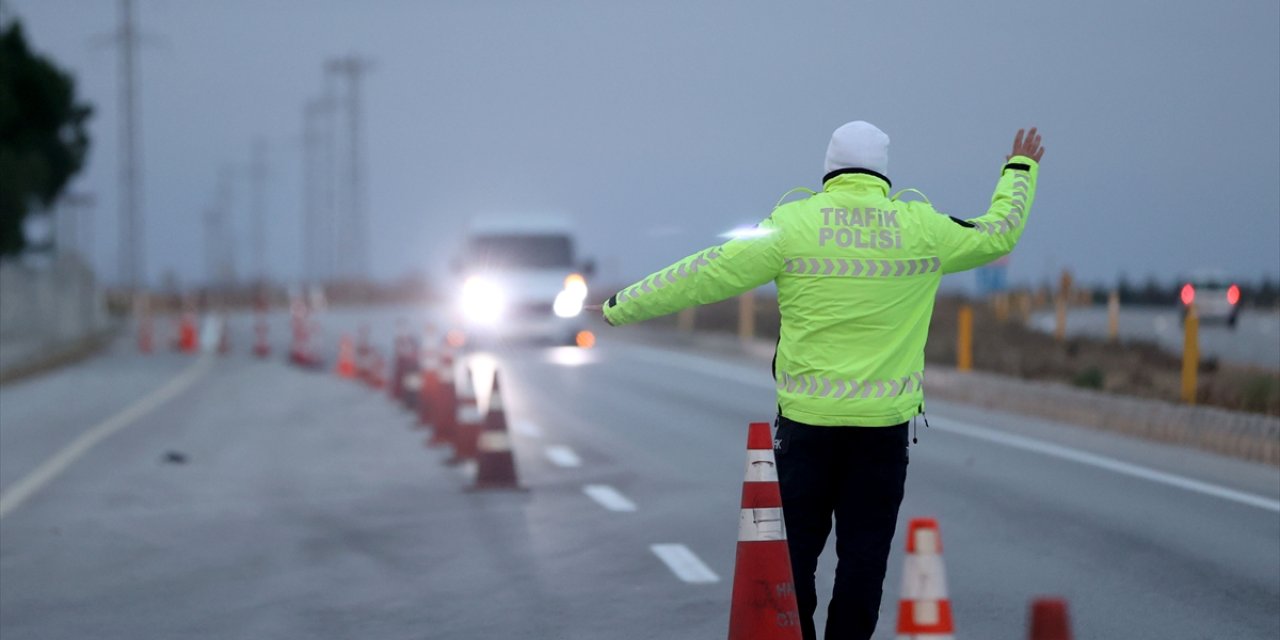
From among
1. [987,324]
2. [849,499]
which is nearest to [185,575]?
[849,499]

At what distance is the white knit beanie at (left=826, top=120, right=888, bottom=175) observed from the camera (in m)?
6.01

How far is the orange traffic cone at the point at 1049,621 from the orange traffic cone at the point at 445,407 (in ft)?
39.2

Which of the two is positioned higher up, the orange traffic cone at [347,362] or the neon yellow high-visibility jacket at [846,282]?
the neon yellow high-visibility jacket at [846,282]

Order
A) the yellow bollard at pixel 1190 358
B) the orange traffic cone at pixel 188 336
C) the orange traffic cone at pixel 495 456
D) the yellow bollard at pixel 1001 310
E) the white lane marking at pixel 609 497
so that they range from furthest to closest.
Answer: the yellow bollard at pixel 1001 310
the orange traffic cone at pixel 188 336
the yellow bollard at pixel 1190 358
the orange traffic cone at pixel 495 456
the white lane marking at pixel 609 497

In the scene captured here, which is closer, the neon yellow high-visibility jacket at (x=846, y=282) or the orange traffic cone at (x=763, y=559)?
the neon yellow high-visibility jacket at (x=846, y=282)

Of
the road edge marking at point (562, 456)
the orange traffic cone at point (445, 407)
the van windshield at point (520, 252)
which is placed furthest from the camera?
the van windshield at point (520, 252)

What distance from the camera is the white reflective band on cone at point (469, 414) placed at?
1435 centimetres

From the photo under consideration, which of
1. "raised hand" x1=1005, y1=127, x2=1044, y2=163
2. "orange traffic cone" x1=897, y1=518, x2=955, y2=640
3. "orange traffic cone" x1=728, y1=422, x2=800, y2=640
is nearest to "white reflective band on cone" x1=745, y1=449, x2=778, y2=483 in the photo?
"orange traffic cone" x1=728, y1=422, x2=800, y2=640

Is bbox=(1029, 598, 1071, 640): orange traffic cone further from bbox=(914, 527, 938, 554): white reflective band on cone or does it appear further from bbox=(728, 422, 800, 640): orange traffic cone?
bbox=(728, 422, 800, 640): orange traffic cone

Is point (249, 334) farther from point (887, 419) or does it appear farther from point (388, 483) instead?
point (887, 419)

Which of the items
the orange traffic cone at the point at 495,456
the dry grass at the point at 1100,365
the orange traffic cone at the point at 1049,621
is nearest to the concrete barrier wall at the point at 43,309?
the dry grass at the point at 1100,365

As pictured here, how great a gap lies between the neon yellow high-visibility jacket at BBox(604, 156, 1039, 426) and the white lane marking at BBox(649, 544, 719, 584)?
10.8 ft

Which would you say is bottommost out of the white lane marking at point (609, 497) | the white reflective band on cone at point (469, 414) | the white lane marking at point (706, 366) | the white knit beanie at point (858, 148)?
the white lane marking at point (706, 366)

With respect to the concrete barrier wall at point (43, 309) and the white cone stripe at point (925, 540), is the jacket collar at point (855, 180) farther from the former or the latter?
the concrete barrier wall at point (43, 309)
